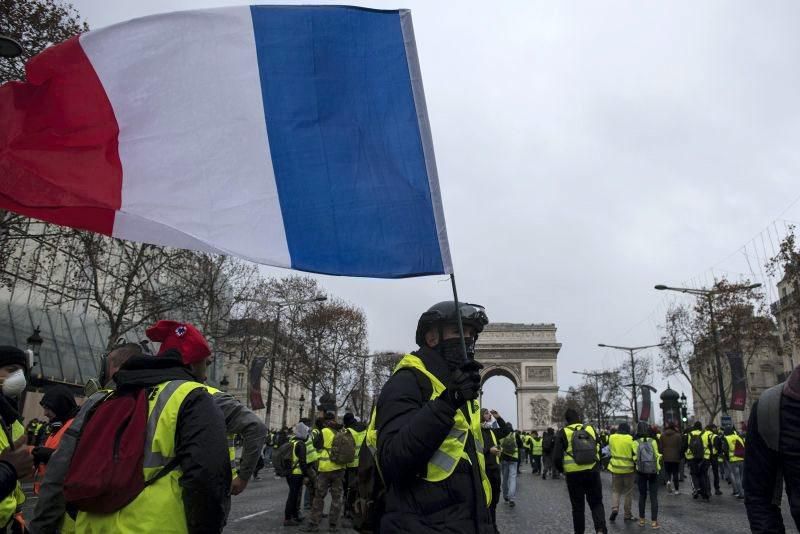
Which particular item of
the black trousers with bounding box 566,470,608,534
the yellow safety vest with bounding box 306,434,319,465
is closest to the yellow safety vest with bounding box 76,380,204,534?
the black trousers with bounding box 566,470,608,534

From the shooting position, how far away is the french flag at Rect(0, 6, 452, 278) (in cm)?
350

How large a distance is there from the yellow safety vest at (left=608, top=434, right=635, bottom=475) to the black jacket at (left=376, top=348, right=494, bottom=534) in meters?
8.82

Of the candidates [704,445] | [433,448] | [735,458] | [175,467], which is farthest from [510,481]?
[175,467]

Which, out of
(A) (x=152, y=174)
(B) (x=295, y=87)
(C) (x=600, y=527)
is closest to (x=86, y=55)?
(A) (x=152, y=174)

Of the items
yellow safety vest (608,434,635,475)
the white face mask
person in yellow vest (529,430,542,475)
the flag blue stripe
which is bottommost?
person in yellow vest (529,430,542,475)

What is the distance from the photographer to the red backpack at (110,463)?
8.13 ft

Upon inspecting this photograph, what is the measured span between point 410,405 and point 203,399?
828 mm

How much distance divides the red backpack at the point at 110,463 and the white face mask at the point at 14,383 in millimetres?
1045

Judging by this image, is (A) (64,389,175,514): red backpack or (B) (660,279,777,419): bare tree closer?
(A) (64,389,175,514): red backpack

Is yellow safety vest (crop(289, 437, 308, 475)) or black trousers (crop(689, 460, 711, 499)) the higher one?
yellow safety vest (crop(289, 437, 308, 475))

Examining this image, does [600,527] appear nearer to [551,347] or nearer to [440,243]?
[440,243]

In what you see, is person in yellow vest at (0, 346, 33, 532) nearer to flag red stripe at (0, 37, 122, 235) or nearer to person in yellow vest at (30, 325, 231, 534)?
person in yellow vest at (30, 325, 231, 534)

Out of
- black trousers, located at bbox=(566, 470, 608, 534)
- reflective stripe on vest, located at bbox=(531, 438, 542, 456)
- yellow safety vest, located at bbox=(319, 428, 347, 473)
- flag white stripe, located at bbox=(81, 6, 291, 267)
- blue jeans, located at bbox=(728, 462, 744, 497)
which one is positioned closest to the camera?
flag white stripe, located at bbox=(81, 6, 291, 267)

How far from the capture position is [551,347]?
74625mm
